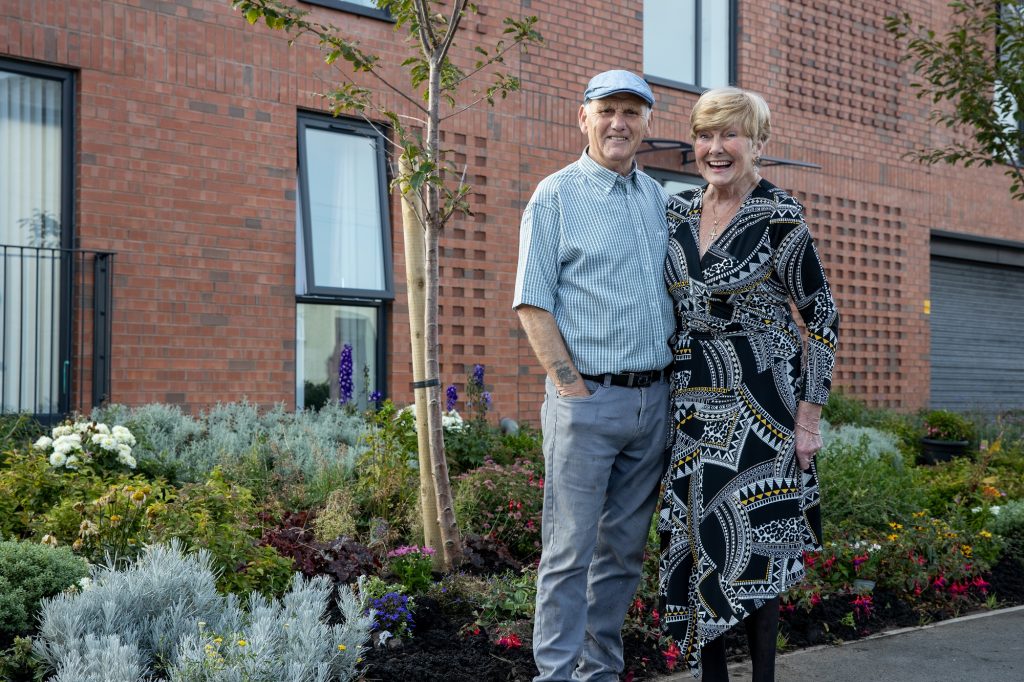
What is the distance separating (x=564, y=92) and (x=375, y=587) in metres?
6.80

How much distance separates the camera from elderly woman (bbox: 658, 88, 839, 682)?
312 cm

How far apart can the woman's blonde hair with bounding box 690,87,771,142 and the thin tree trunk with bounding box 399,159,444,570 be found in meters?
1.65

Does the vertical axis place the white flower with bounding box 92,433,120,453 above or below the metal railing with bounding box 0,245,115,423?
below

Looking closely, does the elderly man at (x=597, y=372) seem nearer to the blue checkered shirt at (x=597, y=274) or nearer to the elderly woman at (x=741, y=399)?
the blue checkered shirt at (x=597, y=274)

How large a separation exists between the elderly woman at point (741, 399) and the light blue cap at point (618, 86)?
18cm

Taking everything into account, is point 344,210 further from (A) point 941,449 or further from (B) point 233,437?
(A) point 941,449

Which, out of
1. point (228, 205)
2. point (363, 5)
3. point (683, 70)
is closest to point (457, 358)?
point (228, 205)

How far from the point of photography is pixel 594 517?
3156 millimetres

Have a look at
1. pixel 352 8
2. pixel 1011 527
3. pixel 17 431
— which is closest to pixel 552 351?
pixel 1011 527

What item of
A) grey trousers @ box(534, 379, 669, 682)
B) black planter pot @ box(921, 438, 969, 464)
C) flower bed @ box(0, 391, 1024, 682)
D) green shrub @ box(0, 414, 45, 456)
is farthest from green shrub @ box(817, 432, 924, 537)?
green shrub @ box(0, 414, 45, 456)

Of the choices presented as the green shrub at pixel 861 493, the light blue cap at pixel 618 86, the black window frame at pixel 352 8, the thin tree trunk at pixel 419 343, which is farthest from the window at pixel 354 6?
the light blue cap at pixel 618 86

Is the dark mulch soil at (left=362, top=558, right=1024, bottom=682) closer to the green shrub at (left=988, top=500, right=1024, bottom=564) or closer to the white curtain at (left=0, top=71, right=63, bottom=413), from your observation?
the green shrub at (left=988, top=500, right=1024, bottom=564)

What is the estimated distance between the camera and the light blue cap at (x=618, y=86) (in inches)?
126

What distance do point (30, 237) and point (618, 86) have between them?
5.52m
